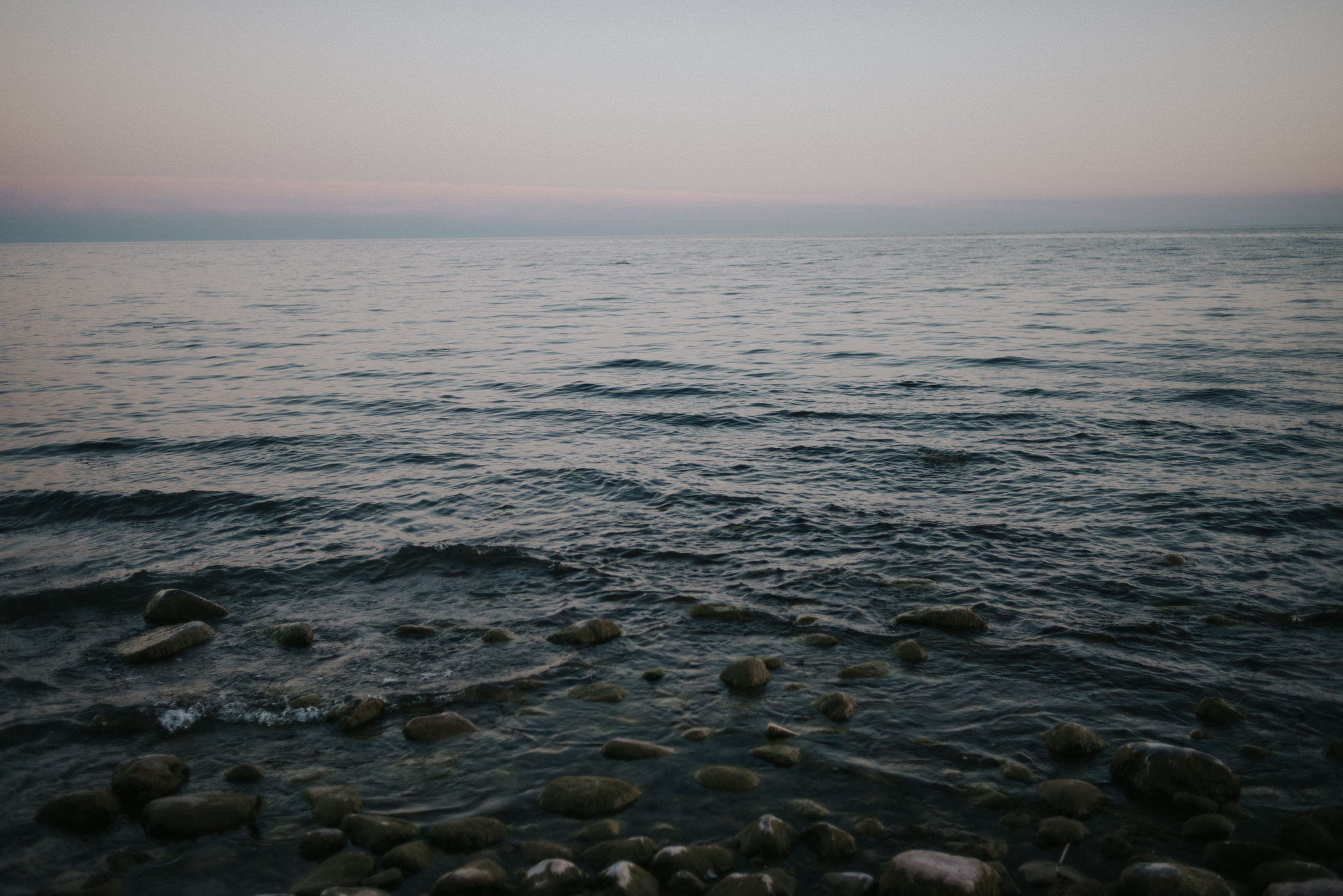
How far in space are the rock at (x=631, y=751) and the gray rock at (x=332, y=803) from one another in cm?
169

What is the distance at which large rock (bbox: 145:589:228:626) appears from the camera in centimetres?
792

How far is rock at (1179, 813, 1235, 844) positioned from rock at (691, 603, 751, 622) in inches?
156

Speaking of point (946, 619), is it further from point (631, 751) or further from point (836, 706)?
point (631, 751)

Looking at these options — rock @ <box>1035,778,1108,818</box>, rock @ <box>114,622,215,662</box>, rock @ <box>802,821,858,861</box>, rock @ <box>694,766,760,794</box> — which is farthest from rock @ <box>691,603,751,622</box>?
rock @ <box>114,622,215,662</box>

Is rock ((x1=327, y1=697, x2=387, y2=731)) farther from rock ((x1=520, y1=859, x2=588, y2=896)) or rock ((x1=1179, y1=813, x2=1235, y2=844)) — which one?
rock ((x1=1179, y1=813, x2=1235, y2=844))

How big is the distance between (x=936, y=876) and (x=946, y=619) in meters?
3.60

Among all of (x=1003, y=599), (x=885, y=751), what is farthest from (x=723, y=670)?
(x=1003, y=599)

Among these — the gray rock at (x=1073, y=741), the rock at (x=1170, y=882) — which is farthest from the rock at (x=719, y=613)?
the rock at (x=1170, y=882)

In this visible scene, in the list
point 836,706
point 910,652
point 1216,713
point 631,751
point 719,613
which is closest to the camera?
point 631,751

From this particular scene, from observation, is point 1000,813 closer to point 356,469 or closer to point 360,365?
point 356,469

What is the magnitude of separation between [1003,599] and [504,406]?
13.3 meters

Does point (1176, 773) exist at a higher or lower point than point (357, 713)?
higher

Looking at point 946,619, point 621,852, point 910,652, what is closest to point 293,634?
point 621,852

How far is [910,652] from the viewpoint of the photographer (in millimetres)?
6859
